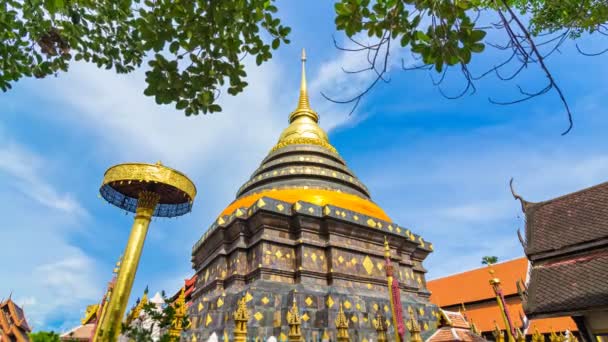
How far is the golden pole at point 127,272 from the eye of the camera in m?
4.92

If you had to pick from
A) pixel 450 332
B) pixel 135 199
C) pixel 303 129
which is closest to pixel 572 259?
pixel 450 332

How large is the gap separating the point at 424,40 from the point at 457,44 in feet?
0.96

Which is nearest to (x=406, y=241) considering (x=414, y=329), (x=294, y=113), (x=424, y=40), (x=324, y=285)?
(x=324, y=285)

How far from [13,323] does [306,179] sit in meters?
10.9

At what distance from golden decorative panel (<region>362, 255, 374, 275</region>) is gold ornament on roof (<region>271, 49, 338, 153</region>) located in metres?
7.13

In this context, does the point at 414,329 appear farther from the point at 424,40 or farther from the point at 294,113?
the point at 294,113

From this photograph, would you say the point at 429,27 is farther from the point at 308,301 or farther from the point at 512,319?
the point at 512,319

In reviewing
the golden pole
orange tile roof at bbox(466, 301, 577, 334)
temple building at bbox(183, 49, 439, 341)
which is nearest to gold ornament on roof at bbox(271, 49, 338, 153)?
temple building at bbox(183, 49, 439, 341)

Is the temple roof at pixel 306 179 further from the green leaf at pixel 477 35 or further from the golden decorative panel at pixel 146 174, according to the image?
the green leaf at pixel 477 35

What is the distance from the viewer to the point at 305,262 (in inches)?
433

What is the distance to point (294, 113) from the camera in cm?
2103

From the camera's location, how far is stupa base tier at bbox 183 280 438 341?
361 inches

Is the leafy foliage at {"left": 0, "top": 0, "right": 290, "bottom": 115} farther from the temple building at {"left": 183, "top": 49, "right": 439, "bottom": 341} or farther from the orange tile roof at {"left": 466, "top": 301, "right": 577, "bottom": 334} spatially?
the orange tile roof at {"left": 466, "top": 301, "right": 577, "bottom": 334}

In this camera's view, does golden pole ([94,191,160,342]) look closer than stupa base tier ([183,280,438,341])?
Yes
